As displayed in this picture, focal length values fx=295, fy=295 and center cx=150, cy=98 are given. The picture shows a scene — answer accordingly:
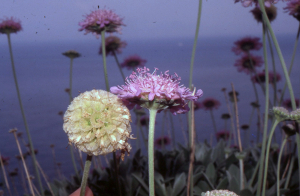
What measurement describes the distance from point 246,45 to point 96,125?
1.29 metres

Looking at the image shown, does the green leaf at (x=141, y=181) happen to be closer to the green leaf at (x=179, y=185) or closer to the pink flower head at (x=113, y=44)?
the green leaf at (x=179, y=185)

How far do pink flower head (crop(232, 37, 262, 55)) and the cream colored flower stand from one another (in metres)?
1.24

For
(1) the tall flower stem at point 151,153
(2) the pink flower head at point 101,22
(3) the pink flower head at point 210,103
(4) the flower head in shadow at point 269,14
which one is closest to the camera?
(1) the tall flower stem at point 151,153

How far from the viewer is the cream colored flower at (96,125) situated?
0.36 meters

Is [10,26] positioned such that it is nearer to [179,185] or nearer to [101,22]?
[101,22]

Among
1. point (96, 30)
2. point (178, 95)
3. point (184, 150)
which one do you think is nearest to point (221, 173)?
point (184, 150)

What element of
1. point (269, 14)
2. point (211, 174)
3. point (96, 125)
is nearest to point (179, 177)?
point (211, 174)

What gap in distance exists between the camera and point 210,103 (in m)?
1.80

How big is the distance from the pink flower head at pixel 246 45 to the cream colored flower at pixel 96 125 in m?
1.24

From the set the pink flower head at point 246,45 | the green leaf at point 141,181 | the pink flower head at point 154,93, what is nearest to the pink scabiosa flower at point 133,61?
the pink flower head at point 246,45

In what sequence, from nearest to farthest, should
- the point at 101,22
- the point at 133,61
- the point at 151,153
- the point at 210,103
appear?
the point at 151,153 → the point at 101,22 → the point at 133,61 → the point at 210,103

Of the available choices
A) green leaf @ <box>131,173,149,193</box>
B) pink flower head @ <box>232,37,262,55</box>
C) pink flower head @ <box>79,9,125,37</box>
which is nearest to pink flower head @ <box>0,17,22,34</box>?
pink flower head @ <box>79,9,125,37</box>

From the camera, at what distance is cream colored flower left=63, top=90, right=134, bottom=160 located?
0.36 metres

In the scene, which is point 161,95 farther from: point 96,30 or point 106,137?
point 96,30
